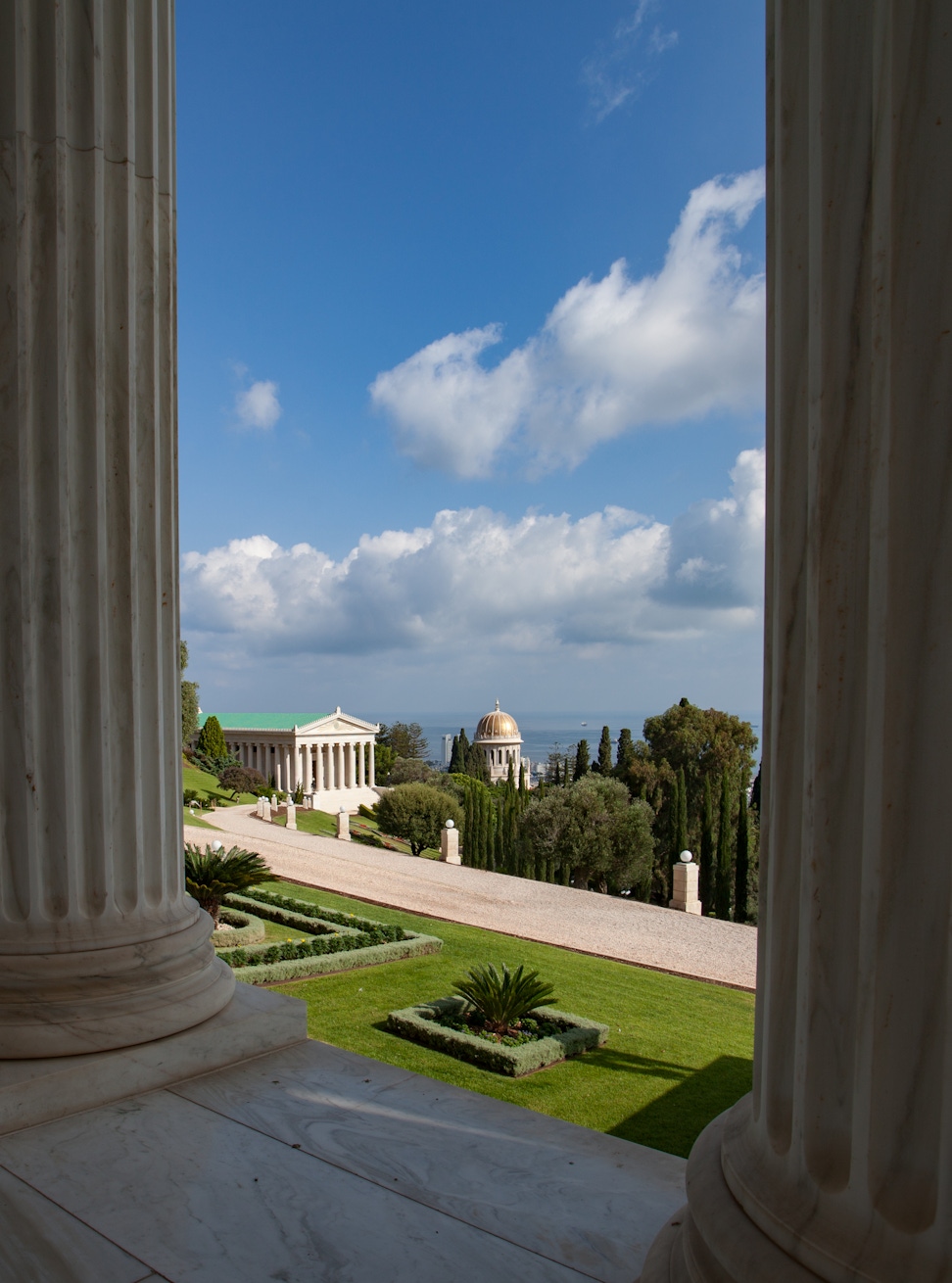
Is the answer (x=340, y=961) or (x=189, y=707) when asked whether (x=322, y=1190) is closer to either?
(x=340, y=961)

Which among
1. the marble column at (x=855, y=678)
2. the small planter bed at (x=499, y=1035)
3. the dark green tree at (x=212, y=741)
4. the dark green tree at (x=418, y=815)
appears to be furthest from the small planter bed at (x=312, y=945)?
the dark green tree at (x=212, y=741)

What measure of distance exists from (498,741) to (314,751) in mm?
25859

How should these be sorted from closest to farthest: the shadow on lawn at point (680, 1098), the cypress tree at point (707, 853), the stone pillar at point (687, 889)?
the shadow on lawn at point (680, 1098) → the stone pillar at point (687, 889) → the cypress tree at point (707, 853)

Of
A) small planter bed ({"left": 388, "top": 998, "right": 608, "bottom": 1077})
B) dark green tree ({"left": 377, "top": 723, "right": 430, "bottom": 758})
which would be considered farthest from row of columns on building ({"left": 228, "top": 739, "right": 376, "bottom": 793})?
small planter bed ({"left": 388, "top": 998, "right": 608, "bottom": 1077})

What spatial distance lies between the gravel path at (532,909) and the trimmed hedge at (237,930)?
272 inches

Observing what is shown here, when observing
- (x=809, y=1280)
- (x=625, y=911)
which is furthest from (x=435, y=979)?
(x=809, y=1280)

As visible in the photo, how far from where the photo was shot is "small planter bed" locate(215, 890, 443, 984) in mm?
21328

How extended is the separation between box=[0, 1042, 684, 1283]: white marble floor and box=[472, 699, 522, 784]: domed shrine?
11938cm

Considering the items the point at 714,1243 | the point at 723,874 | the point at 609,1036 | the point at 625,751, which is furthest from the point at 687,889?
the point at 625,751

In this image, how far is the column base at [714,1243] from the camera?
267cm

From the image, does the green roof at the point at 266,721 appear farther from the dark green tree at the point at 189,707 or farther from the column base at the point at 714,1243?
the column base at the point at 714,1243

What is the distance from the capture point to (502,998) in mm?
18281

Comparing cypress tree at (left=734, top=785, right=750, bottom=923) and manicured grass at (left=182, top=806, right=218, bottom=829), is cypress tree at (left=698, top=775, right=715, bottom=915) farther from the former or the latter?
manicured grass at (left=182, top=806, right=218, bottom=829)

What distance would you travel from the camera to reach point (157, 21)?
625cm
